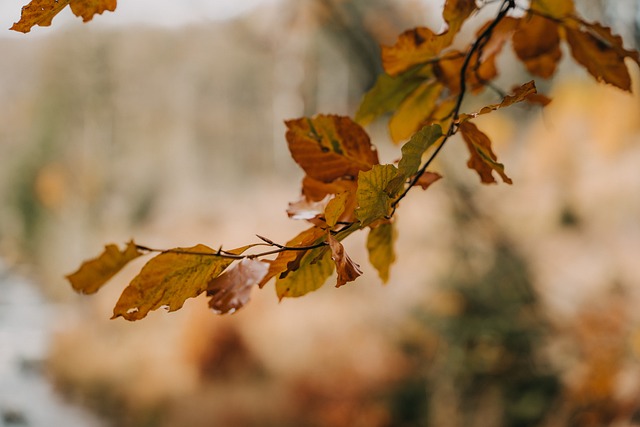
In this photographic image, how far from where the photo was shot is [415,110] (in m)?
0.35

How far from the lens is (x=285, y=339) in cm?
462

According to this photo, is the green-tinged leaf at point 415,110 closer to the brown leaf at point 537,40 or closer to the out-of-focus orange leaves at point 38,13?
the brown leaf at point 537,40

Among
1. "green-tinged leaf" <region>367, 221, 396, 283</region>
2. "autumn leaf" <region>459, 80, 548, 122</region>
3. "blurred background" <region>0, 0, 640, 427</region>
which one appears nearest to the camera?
"autumn leaf" <region>459, 80, 548, 122</region>

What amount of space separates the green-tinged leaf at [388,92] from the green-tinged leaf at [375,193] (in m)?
0.12

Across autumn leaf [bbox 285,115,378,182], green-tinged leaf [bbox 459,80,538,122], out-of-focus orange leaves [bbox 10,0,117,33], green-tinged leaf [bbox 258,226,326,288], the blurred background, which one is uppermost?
the blurred background

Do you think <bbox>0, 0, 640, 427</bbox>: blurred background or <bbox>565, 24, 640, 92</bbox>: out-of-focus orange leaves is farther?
<bbox>0, 0, 640, 427</bbox>: blurred background

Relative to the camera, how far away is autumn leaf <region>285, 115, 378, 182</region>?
0.28 meters

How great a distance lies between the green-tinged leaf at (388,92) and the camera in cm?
33

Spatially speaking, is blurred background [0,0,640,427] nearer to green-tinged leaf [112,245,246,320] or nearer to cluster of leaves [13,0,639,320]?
cluster of leaves [13,0,639,320]

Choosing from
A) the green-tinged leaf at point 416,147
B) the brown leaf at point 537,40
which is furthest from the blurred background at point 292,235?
the green-tinged leaf at point 416,147

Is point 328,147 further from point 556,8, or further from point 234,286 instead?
point 556,8

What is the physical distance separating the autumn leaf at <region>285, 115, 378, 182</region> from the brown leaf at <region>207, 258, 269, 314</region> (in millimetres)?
64

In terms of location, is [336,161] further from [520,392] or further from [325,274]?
[520,392]

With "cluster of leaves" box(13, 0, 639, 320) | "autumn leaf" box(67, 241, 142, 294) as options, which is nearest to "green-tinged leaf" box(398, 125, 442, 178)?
"cluster of leaves" box(13, 0, 639, 320)
